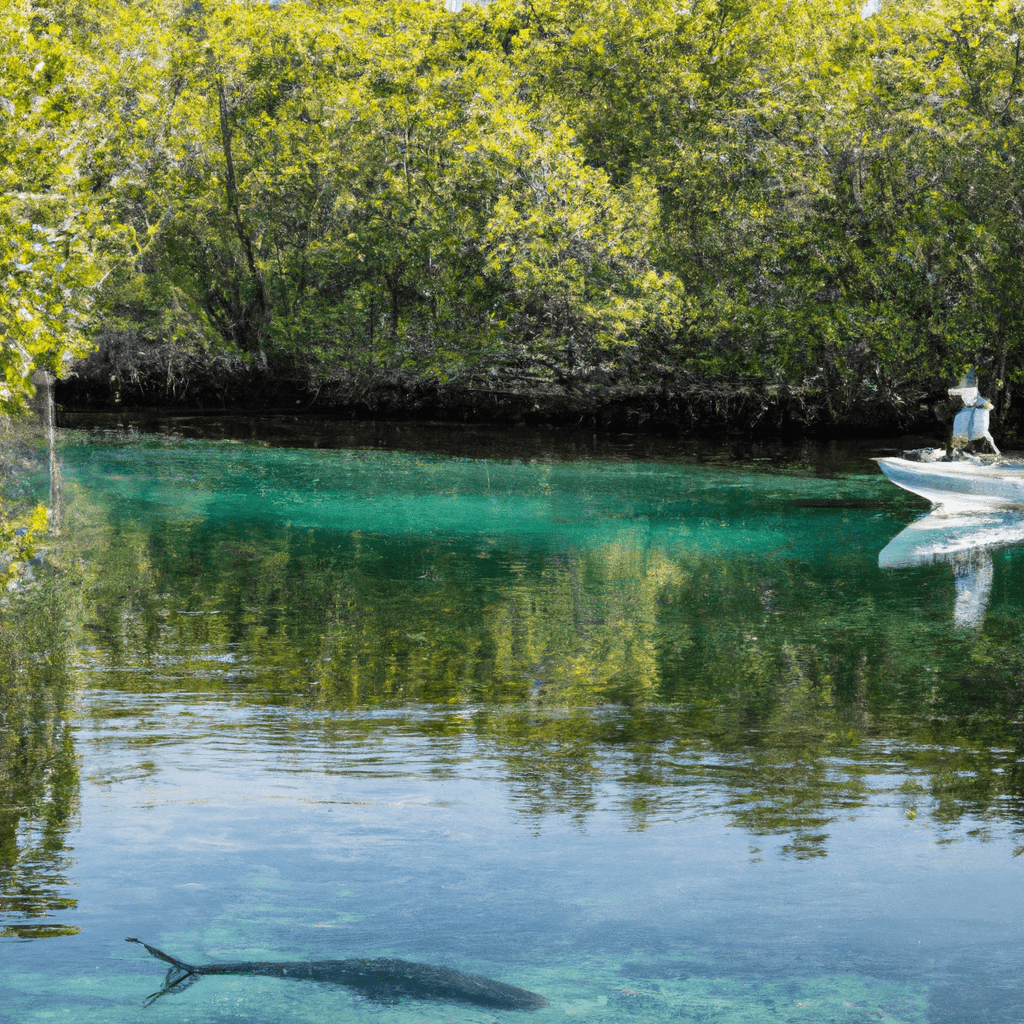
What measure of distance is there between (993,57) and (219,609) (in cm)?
2393

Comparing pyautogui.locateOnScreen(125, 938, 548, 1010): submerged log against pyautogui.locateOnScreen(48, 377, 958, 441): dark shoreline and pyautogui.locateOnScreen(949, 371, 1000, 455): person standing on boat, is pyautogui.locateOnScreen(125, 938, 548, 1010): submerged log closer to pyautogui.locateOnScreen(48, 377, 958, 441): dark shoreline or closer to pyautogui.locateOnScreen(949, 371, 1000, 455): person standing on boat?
pyautogui.locateOnScreen(949, 371, 1000, 455): person standing on boat

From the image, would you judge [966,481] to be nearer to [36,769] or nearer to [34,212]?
[34,212]

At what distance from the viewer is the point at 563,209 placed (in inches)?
1180

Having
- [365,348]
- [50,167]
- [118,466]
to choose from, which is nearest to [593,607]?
[50,167]

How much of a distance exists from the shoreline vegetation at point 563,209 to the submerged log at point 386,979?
853 inches

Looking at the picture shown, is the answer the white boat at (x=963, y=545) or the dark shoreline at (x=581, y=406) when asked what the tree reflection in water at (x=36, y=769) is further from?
the dark shoreline at (x=581, y=406)

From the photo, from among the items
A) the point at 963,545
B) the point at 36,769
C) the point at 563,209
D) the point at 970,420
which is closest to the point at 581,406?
the point at 563,209

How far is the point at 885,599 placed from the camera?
41.6ft

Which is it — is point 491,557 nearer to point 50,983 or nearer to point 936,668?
point 936,668

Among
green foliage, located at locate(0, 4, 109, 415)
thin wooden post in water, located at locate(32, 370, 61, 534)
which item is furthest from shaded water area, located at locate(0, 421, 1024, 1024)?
green foliage, located at locate(0, 4, 109, 415)

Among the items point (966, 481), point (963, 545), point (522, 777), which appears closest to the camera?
point (522, 777)

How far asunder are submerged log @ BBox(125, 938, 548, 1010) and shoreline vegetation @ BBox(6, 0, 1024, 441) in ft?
71.1

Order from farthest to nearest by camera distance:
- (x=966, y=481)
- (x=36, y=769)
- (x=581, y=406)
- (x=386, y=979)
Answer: (x=581, y=406)
(x=966, y=481)
(x=36, y=769)
(x=386, y=979)

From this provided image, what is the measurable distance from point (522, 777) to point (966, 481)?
42.1 feet
